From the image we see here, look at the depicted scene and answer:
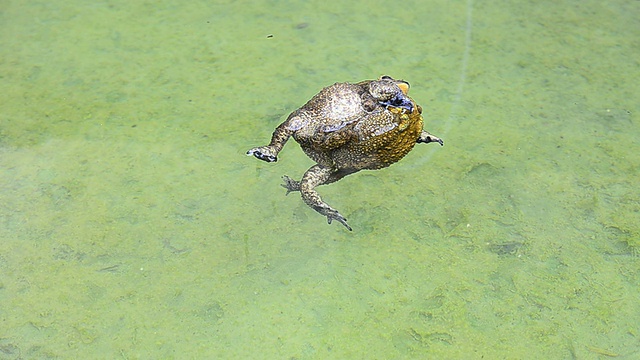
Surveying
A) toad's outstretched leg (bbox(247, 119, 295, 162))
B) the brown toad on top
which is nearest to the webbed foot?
the brown toad on top

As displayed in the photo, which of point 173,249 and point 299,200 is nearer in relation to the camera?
point 173,249

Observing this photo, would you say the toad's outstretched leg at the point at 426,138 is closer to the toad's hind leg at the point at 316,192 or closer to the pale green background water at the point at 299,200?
the pale green background water at the point at 299,200

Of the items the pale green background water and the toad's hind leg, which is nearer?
the pale green background water

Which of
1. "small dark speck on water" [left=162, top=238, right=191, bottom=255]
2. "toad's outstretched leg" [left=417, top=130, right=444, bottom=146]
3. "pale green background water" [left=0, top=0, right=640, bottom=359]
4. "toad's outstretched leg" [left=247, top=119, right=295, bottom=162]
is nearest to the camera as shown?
"pale green background water" [left=0, top=0, right=640, bottom=359]

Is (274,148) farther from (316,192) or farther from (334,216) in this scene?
(334,216)

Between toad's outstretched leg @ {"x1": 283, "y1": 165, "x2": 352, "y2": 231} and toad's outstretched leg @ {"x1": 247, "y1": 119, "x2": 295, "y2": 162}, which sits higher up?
toad's outstretched leg @ {"x1": 247, "y1": 119, "x2": 295, "y2": 162}

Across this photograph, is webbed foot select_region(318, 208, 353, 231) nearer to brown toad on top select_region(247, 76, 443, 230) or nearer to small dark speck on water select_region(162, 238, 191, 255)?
brown toad on top select_region(247, 76, 443, 230)

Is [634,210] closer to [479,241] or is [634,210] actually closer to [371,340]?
[479,241]

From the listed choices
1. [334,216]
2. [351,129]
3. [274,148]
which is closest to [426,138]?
[351,129]

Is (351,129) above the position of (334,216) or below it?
above
